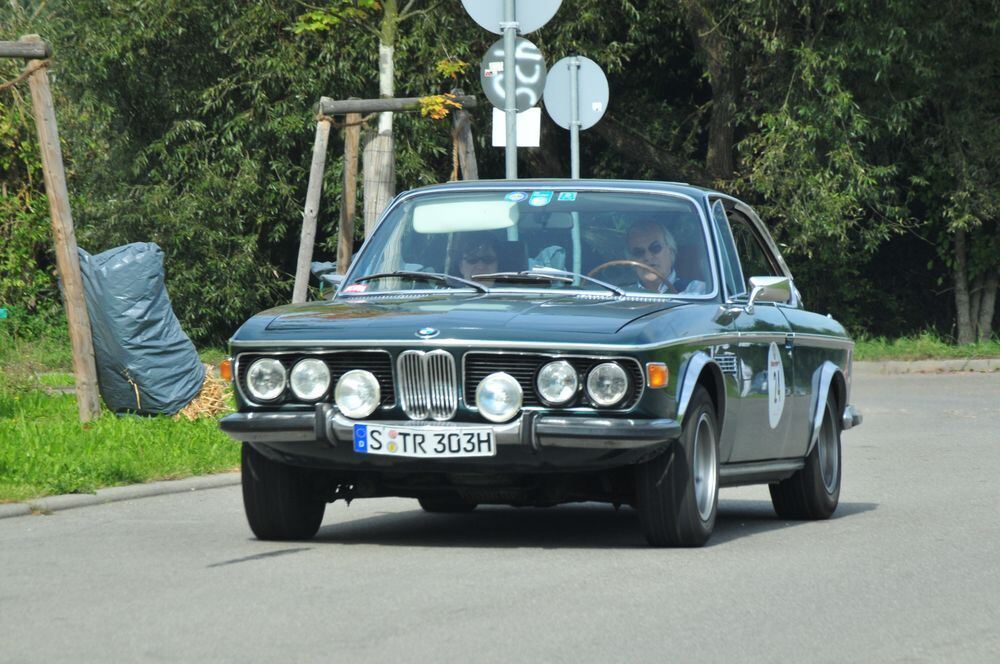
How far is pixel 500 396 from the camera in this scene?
7.61 meters

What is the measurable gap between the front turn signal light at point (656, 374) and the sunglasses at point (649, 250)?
1268mm

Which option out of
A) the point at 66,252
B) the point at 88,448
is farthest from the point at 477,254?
the point at 66,252

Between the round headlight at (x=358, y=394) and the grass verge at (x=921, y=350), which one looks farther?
the grass verge at (x=921, y=350)

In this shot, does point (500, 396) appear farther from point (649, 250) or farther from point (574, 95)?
point (574, 95)

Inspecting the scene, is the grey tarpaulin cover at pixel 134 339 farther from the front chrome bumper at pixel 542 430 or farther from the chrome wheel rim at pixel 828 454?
the front chrome bumper at pixel 542 430

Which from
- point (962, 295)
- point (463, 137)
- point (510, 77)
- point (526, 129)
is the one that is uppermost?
point (510, 77)

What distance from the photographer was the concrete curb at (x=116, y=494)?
9562 millimetres

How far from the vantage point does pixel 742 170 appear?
25.2 m

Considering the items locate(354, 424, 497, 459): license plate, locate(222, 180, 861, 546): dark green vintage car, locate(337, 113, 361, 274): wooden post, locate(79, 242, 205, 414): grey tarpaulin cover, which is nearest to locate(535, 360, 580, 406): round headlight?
locate(222, 180, 861, 546): dark green vintage car

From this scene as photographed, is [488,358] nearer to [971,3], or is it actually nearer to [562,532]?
[562,532]

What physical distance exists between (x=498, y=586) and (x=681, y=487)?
1275 millimetres

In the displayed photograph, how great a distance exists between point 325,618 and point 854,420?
17.0 ft

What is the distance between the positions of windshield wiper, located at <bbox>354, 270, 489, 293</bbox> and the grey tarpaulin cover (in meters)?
5.52

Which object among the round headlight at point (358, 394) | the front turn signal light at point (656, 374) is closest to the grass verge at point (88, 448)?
the round headlight at point (358, 394)
